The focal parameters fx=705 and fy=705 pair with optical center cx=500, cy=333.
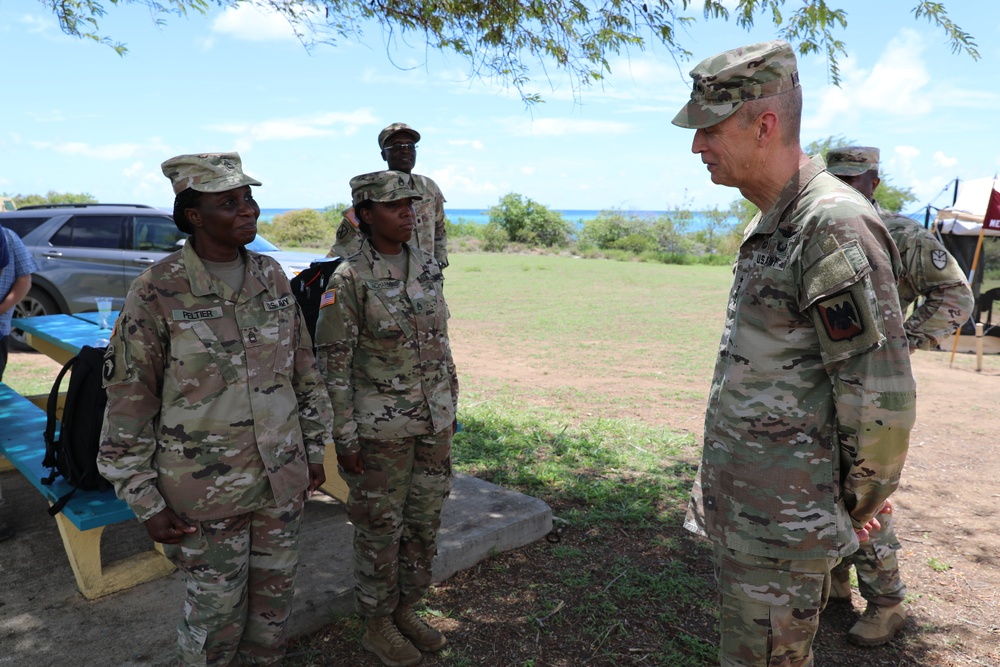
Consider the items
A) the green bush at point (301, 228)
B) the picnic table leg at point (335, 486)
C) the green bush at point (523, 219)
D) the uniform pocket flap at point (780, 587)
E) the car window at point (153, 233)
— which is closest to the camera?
the uniform pocket flap at point (780, 587)

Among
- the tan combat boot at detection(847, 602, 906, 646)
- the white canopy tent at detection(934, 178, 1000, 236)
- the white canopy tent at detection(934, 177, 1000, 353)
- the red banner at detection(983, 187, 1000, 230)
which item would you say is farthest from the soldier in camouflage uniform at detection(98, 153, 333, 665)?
the white canopy tent at detection(934, 178, 1000, 236)

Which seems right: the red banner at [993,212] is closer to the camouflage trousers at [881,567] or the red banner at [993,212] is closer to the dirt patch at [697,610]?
the dirt patch at [697,610]

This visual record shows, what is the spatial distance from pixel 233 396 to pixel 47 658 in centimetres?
148

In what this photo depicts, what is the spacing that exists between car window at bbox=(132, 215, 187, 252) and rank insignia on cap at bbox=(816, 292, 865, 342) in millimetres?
9209

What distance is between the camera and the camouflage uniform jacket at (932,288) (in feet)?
10.4

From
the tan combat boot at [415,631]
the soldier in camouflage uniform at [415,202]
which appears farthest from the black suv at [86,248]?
the tan combat boot at [415,631]

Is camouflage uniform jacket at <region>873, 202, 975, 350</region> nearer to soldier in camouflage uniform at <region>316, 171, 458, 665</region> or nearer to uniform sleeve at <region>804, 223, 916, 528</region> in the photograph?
uniform sleeve at <region>804, 223, 916, 528</region>

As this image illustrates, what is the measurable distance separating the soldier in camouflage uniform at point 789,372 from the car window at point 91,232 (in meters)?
9.25

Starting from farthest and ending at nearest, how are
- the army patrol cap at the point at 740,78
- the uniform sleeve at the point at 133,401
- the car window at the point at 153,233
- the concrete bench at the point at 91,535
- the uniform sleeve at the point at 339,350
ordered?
the car window at the point at 153,233 < the concrete bench at the point at 91,535 < the uniform sleeve at the point at 339,350 < the uniform sleeve at the point at 133,401 < the army patrol cap at the point at 740,78

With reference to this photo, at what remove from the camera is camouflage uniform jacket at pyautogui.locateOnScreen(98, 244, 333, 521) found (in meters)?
2.16

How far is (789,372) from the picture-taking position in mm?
1894

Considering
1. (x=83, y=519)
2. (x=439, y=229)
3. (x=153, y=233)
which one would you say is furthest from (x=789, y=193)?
(x=153, y=233)

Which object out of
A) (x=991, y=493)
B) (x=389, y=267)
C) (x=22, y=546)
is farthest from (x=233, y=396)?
(x=991, y=493)

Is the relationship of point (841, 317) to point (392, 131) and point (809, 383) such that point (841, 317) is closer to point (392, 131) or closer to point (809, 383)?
point (809, 383)
